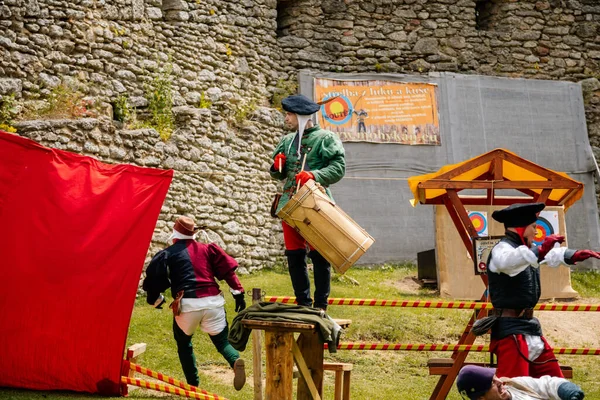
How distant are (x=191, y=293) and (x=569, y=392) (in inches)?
114

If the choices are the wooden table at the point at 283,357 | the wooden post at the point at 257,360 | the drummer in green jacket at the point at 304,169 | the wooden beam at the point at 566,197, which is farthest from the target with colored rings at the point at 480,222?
the wooden table at the point at 283,357

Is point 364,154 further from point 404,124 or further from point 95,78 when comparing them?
point 95,78

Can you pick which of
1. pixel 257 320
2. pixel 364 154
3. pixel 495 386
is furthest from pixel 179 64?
pixel 495 386

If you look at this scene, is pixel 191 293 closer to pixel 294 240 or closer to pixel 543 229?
pixel 294 240

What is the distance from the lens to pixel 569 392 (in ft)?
14.1

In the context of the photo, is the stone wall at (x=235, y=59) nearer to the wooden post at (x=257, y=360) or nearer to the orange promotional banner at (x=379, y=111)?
the orange promotional banner at (x=379, y=111)

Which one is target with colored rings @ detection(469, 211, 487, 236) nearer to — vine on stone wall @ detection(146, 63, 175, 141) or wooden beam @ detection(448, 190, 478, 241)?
wooden beam @ detection(448, 190, 478, 241)

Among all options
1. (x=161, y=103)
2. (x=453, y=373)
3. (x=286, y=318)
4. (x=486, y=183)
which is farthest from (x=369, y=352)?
(x=161, y=103)

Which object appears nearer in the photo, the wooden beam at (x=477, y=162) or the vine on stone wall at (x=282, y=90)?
the wooden beam at (x=477, y=162)

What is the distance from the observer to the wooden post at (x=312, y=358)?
17.7 feet

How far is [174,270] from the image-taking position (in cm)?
627

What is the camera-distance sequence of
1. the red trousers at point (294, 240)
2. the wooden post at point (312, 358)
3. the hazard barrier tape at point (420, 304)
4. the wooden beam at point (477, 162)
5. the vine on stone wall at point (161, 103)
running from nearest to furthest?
the wooden post at point (312, 358), the hazard barrier tape at point (420, 304), the red trousers at point (294, 240), the wooden beam at point (477, 162), the vine on stone wall at point (161, 103)

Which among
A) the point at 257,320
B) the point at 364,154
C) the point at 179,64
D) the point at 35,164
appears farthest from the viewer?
the point at 364,154

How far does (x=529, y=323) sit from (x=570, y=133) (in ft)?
33.0
